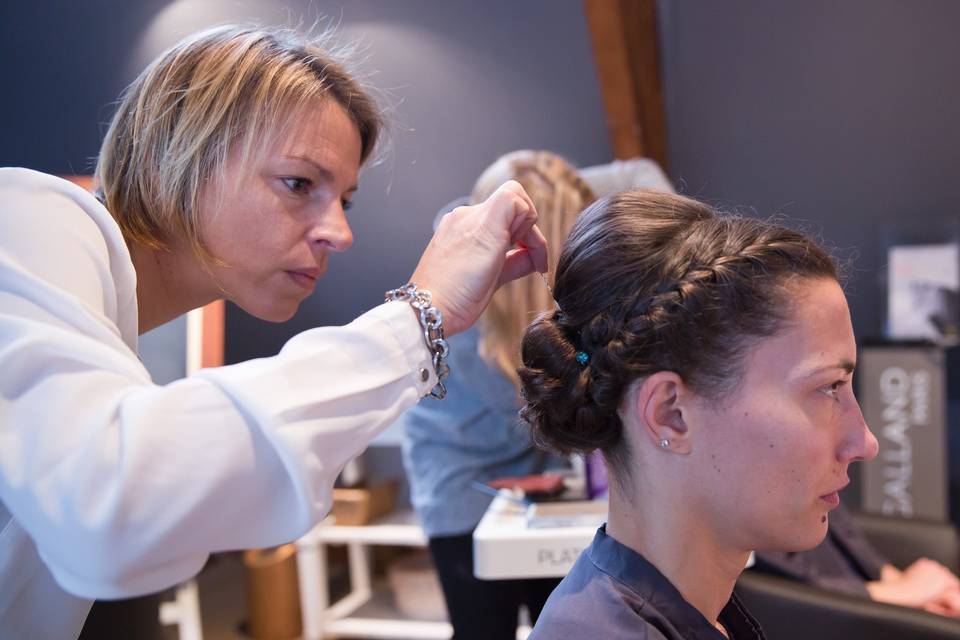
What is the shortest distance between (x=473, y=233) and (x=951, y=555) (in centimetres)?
199

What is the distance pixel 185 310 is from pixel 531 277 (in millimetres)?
785

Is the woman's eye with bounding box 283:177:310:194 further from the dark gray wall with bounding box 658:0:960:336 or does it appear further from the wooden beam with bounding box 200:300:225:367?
the dark gray wall with bounding box 658:0:960:336

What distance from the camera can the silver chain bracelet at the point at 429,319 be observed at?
2.27 ft

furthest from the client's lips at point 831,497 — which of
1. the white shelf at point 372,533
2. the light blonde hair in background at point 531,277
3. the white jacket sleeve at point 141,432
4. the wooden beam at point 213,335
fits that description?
the white shelf at point 372,533

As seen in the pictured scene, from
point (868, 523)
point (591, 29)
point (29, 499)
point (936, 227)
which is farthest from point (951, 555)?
point (29, 499)

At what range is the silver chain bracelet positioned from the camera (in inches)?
27.3

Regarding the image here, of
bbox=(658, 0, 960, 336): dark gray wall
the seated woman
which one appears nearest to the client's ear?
the seated woman

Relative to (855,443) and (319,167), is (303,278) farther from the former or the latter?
(855,443)

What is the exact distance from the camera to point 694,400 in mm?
861

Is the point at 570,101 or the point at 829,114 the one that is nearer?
the point at 570,101

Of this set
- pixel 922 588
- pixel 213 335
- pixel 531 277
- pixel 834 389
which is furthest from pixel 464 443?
pixel 922 588

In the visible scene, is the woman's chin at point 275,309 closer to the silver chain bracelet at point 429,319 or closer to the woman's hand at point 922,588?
the silver chain bracelet at point 429,319

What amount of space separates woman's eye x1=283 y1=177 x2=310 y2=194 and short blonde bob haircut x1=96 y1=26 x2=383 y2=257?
4 centimetres

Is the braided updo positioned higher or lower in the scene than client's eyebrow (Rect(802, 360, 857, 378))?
higher
